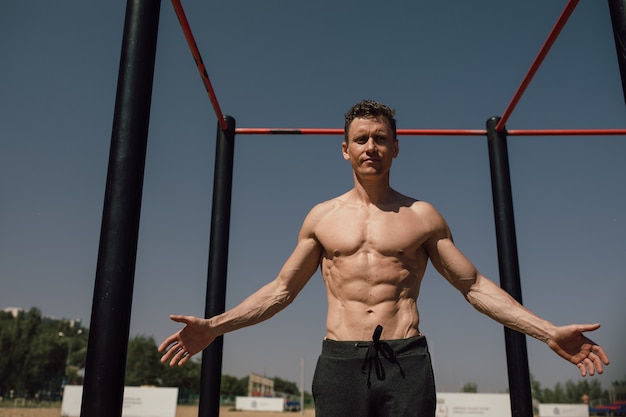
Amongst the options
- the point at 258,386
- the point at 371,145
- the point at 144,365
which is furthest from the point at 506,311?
the point at 258,386

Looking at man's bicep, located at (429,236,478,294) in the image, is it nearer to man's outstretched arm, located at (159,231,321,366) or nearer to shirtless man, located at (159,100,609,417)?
shirtless man, located at (159,100,609,417)

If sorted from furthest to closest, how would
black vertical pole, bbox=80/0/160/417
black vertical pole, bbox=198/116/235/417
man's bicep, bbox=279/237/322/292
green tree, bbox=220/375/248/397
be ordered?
green tree, bbox=220/375/248/397 → black vertical pole, bbox=198/116/235/417 → man's bicep, bbox=279/237/322/292 → black vertical pole, bbox=80/0/160/417

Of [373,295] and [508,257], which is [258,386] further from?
[373,295]

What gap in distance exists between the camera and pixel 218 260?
172 inches

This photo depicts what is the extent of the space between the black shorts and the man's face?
0.91 metres

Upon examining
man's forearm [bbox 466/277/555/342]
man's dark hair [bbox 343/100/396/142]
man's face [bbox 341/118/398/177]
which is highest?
man's dark hair [bbox 343/100/396/142]

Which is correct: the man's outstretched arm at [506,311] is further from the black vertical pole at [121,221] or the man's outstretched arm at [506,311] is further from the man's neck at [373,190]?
the black vertical pole at [121,221]

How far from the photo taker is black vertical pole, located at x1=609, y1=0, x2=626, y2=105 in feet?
7.20

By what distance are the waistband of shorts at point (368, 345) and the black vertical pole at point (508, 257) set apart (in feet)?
6.30

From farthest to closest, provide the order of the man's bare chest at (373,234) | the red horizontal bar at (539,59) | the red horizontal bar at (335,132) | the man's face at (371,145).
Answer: the red horizontal bar at (335,132), the red horizontal bar at (539,59), the man's face at (371,145), the man's bare chest at (373,234)

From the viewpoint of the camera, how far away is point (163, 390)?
26.5 metres

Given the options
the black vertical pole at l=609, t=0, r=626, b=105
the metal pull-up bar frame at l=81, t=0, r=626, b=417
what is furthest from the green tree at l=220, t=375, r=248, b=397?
the black vertical pole at l=609, t=0, r=626, b=105

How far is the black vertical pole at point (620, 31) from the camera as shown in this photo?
2.20 metres

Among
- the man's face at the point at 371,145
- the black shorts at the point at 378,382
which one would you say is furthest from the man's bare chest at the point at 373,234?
the black shorts at the point at 378,382
